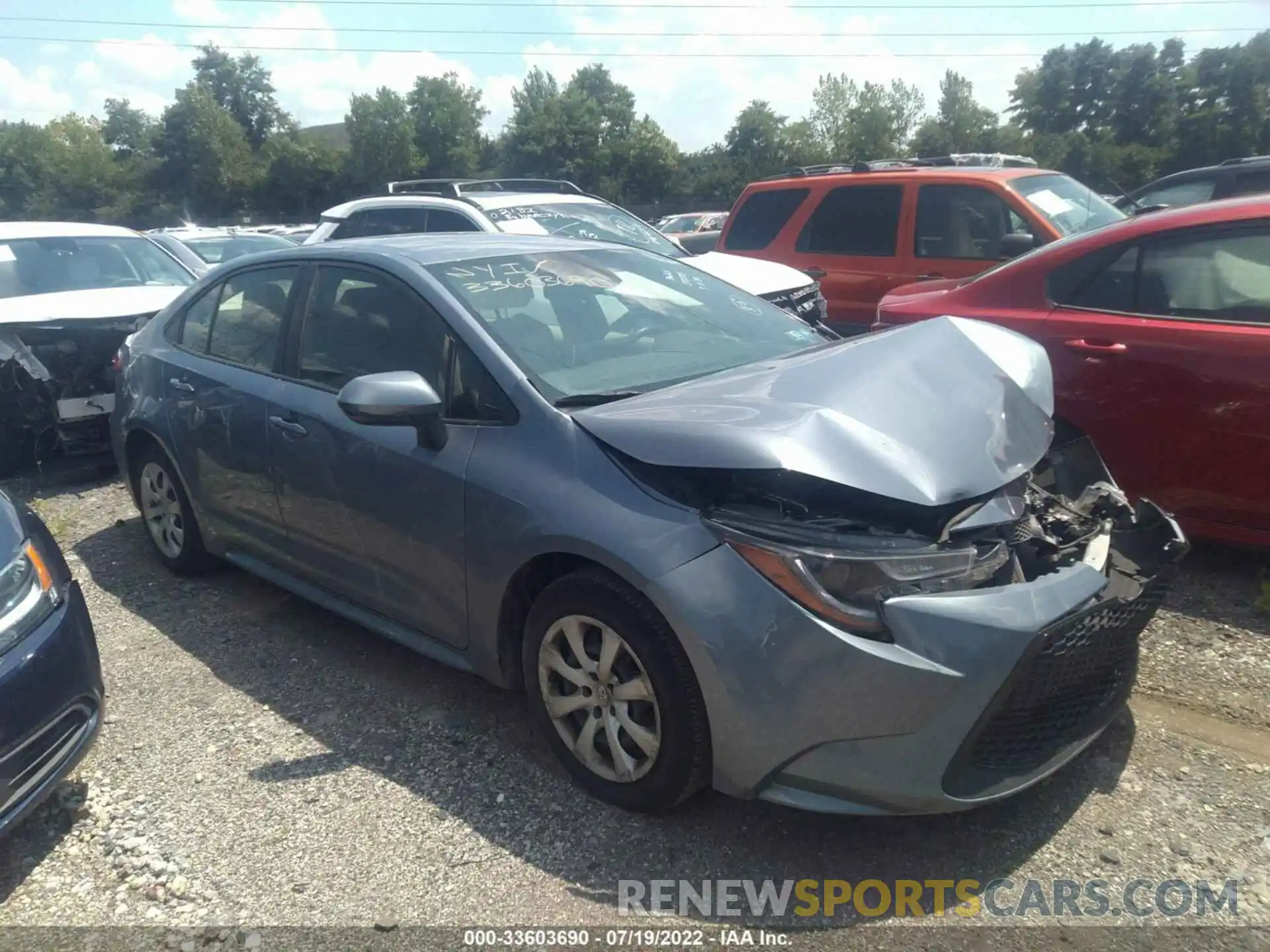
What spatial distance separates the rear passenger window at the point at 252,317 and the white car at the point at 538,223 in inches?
107

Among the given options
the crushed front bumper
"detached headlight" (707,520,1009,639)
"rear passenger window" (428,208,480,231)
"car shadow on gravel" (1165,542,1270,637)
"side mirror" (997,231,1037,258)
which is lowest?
"car shadow on gravel" (1165,542,1270,637)

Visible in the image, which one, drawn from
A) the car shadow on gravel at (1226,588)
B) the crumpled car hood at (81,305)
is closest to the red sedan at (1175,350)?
the car shadow on gravel at (1226,588)

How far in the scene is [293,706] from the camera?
3.72 meters

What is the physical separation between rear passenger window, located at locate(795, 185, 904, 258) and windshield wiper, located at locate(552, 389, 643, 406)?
485cm

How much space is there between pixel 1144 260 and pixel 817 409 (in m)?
2.45

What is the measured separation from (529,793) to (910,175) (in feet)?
19.5

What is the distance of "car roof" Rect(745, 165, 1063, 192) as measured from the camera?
723cm

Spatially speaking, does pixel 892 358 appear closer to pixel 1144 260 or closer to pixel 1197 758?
pixel 1197 758

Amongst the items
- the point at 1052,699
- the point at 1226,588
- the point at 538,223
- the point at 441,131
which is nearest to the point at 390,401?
the point at 1052,699

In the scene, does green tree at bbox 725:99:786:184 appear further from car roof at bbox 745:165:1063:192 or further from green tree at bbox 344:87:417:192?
car roof at bbox 745:165:1063:192

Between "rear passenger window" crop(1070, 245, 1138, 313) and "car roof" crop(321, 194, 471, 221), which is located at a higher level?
"car roof" crop(321, 194, 471, 221)

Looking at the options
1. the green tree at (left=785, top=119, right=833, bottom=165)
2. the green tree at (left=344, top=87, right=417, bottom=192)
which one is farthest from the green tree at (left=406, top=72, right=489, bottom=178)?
the green tree at (left=785, top=119, right=833, bottom=165)

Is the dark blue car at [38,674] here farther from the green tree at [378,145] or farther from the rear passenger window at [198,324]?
the green tree at [378,145]

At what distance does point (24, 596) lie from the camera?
2.94 meters
